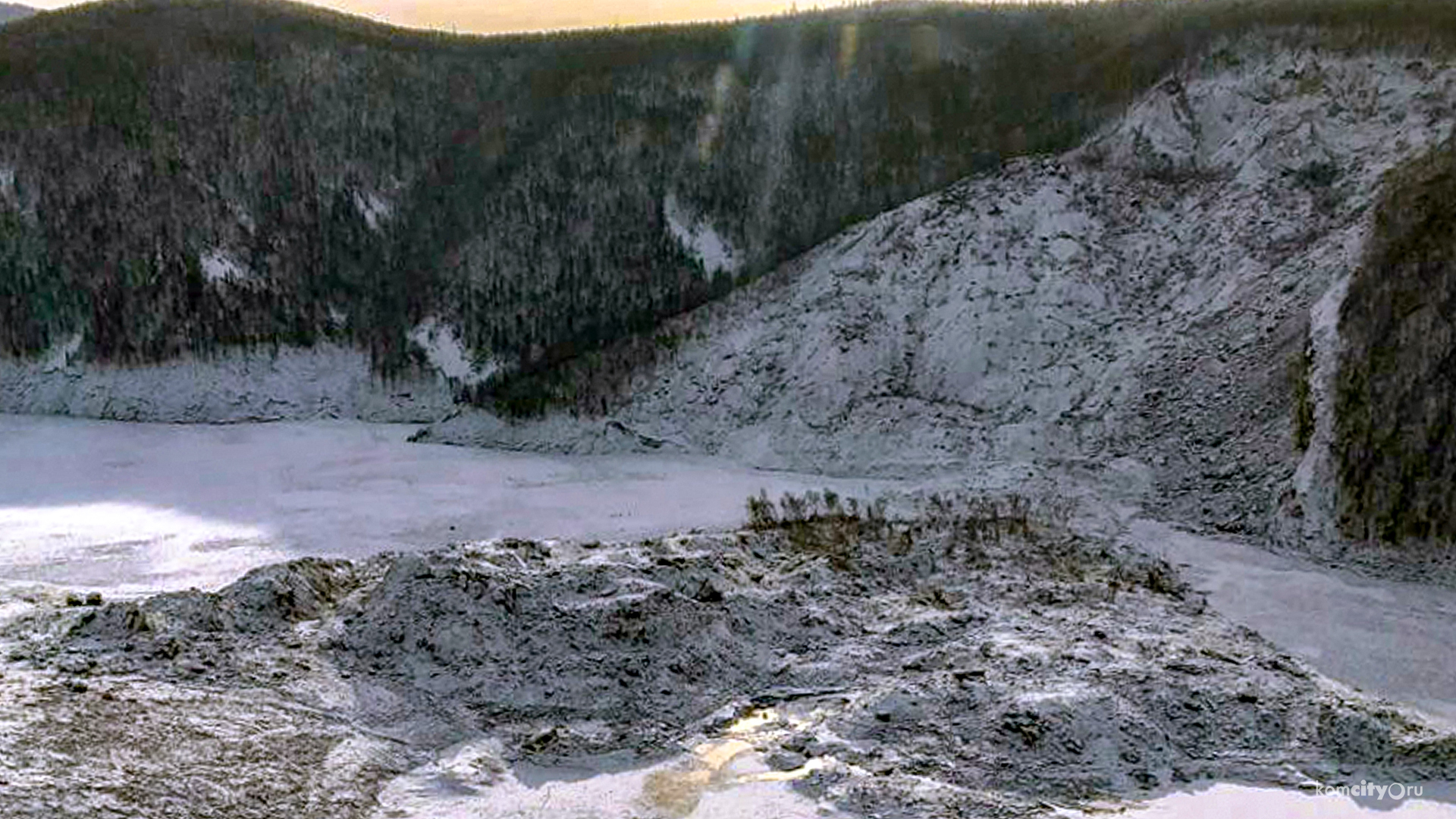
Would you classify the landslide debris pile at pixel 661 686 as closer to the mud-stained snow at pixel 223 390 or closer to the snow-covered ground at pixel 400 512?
the snow-covered ground at pixel 400 512

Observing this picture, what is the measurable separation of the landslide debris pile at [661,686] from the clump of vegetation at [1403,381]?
3530mm

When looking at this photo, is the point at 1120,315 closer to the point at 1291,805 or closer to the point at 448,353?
the point at 1291,805

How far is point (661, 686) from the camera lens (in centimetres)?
1025

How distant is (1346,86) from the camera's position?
21328mm

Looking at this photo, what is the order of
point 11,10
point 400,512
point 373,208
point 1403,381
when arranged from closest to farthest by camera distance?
point 1403,381
point 400,512
point 373,208
point 11,10

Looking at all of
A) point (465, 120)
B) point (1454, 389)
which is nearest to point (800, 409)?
point (1454, 389)

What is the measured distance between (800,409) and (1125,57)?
12.6 m

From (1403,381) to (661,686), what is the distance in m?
11.7

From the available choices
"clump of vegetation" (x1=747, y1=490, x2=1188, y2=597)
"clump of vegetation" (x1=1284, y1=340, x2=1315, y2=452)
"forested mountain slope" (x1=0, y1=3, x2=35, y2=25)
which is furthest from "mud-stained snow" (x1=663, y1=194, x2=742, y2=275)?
"forested mountain slope" (x1=0, y1=3, x2=35, y2=25)

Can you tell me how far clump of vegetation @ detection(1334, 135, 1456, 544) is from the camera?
14.0 metres

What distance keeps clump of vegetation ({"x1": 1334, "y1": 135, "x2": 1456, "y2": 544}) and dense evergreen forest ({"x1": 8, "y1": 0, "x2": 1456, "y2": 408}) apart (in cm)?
922

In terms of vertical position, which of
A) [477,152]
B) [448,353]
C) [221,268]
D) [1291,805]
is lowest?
[1291,805]

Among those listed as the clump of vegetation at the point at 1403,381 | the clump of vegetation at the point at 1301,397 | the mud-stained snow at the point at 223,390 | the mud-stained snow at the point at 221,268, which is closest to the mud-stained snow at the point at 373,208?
the mud-stained snow at the point at 221,268

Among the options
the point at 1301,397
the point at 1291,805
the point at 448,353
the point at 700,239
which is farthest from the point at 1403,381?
the point at 448,353
